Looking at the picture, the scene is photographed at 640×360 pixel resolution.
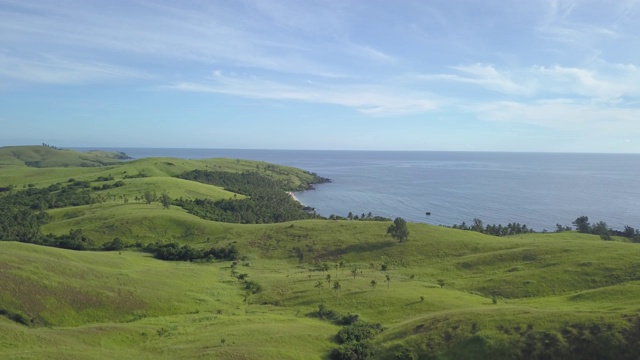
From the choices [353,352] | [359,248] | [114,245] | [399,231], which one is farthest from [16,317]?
[399,231]

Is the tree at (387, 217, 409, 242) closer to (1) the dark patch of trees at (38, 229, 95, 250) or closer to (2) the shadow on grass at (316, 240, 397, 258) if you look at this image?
(2) the shadow on grass at (316, 240, 397, 258)

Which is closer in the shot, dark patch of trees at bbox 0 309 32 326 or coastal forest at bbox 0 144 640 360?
coastal forest at bbox 0 144 640 360

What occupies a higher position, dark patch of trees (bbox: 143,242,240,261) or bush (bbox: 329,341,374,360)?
bush (bbox: 329,341,374,360)

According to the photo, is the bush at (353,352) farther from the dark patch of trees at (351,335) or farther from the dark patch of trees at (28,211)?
the dark patch of trees at (28,211)

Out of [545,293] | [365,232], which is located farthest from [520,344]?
[365,232]

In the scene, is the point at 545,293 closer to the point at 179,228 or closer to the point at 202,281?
the point at 202,281

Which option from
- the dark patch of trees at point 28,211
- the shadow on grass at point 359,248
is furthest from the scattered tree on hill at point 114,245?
the shadow on grass at point 359,248

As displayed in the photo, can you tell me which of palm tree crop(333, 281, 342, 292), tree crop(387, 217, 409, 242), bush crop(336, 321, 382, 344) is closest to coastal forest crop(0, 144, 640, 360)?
bush crop(336, 321, 382, 344)
